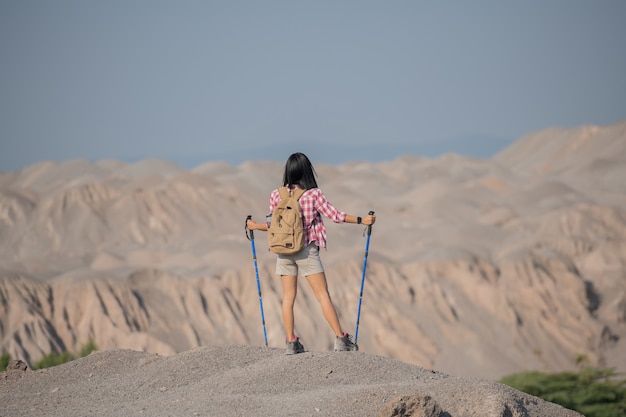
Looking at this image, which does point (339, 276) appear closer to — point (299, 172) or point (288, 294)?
point (288, 294)

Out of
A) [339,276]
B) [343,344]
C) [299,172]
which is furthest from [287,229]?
[339,276]

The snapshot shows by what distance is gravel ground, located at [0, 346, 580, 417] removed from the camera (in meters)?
8.41

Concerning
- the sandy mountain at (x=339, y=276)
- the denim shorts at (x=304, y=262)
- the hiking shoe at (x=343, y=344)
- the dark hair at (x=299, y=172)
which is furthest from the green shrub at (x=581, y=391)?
the sandy mountain at (x=339, y=276)

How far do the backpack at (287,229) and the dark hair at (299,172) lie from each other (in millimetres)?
238

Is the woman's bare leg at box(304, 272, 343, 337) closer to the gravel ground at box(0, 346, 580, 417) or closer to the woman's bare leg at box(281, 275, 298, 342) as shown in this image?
the woman's bare leg at box(281, 275, 298, 342)

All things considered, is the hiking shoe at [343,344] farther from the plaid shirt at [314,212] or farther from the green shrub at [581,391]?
the green shrub at [581,391]

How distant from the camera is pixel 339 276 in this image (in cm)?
4922

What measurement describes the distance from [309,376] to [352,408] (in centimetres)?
108

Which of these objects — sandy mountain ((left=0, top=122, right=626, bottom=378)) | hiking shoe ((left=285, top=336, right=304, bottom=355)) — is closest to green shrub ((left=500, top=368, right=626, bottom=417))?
hiking shoe ((left=285, top=336, right=304, bottom=355))

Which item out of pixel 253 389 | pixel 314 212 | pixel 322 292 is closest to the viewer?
pixel 253 389

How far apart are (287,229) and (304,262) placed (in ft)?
1.29

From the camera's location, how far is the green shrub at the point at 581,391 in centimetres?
2430

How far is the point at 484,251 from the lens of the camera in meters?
57.4

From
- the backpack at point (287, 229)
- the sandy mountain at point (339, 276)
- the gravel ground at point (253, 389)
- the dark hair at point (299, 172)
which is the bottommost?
the sandy mountain at point (339, 276)
